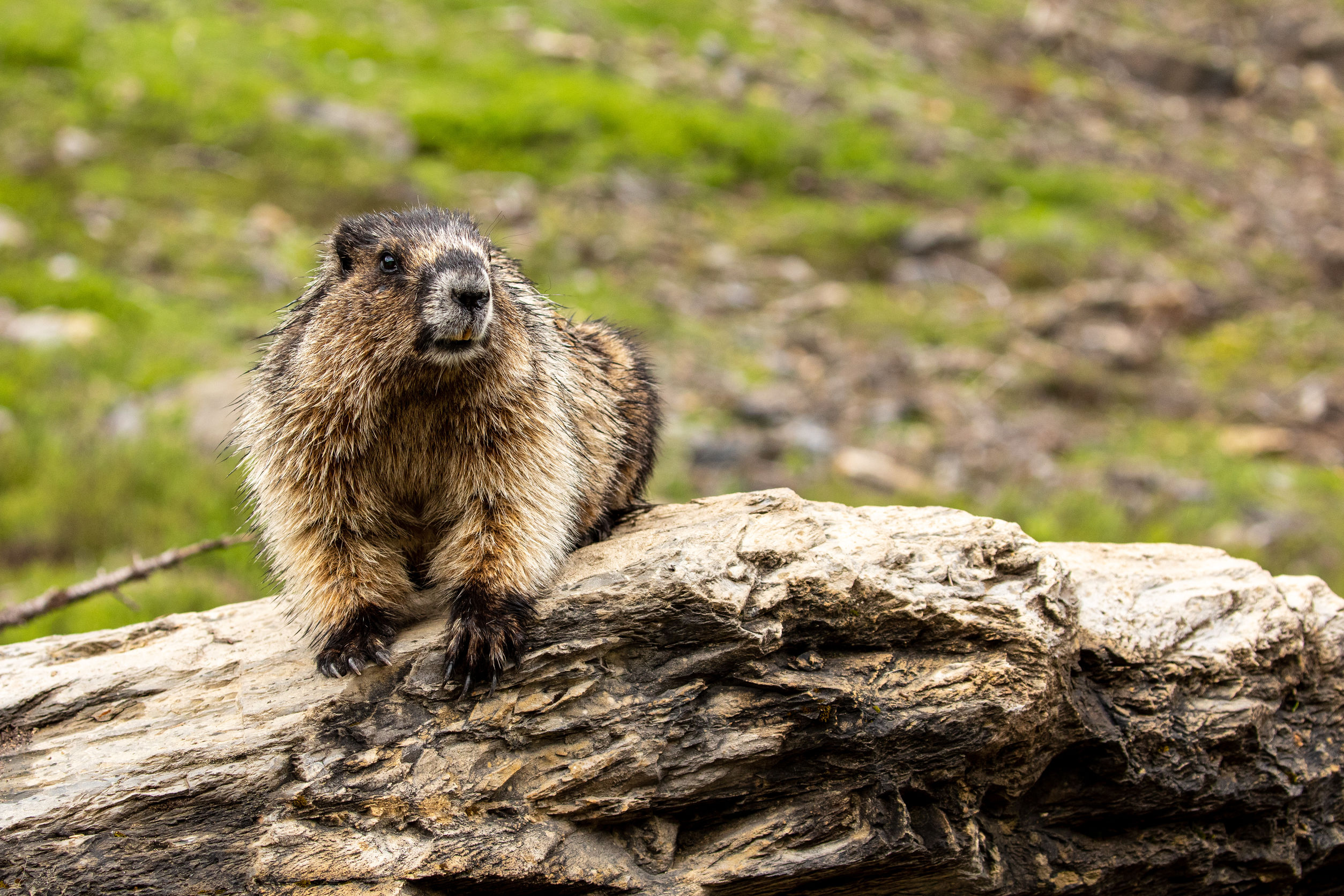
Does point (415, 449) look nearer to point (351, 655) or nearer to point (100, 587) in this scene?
point (351, 655)

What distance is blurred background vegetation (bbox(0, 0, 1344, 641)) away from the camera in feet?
30.5

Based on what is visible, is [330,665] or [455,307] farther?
[330,665]

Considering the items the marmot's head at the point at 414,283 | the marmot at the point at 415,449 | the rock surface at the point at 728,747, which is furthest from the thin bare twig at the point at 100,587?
the marmot's head at the point at 414,283

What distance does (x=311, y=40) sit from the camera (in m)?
15.7

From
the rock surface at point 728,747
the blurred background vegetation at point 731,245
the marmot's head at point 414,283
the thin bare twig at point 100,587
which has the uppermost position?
the marmot's head at point 414,283

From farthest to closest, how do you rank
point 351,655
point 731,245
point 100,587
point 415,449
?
point 731,245 < point 100,587 < point 415,449 < point 351,655

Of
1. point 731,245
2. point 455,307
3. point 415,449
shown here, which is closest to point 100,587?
point 415,449

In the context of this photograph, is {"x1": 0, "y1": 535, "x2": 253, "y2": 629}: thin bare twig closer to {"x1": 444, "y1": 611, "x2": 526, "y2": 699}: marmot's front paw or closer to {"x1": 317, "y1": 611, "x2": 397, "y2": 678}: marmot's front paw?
{"x1": 317, "y1": 611, "x2": 397, "y2": 678}: marmot's front paw

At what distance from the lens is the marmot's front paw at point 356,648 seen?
3934mm

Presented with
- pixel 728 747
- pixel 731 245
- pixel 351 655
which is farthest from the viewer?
pixel 731 245

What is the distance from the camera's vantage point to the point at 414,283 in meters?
4.00

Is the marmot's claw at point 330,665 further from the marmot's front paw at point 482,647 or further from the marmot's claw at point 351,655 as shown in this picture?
the marmot's front paw at point 482,647

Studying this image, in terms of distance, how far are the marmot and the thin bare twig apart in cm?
77

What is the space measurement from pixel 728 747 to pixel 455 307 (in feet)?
5.71
